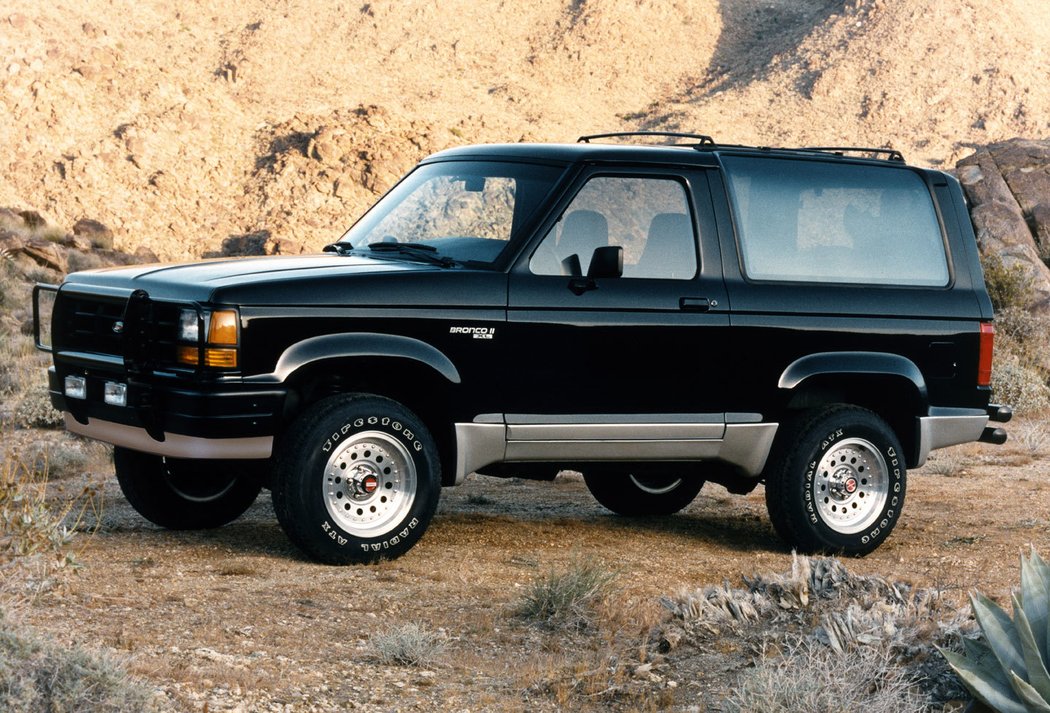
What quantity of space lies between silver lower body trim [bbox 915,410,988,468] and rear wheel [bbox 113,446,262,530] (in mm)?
3844

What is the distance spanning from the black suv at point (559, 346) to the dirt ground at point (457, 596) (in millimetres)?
413

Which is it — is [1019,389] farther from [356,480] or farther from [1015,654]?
[1015,654]

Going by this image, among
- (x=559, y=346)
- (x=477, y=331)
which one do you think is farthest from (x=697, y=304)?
(x=477, y=331)

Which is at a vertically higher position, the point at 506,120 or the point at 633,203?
the point at 506,120

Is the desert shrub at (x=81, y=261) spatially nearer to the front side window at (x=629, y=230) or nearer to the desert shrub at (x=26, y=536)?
the front side window at (x=629, y=230)

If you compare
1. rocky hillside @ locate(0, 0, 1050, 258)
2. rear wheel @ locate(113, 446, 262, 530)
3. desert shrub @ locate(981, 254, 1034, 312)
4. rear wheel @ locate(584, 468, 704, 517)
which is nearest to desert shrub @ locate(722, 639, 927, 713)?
rear wheel @ locate(113, 446, 262, 530)

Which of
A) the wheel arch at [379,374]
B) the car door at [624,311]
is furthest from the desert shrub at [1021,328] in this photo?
the wheel arch at [379,374]

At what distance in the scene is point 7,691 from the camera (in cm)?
462

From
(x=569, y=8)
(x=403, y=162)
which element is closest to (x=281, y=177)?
(x=403, y=162)

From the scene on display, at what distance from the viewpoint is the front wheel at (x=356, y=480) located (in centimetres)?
704

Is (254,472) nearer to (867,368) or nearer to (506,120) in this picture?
(867,368)

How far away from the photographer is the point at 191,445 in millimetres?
6805

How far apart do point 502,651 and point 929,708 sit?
1.76 meters

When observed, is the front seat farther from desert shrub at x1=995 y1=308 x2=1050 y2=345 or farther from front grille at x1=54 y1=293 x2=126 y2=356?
desert shrub at x1=995 y1=308 x2=1050 y2=345
